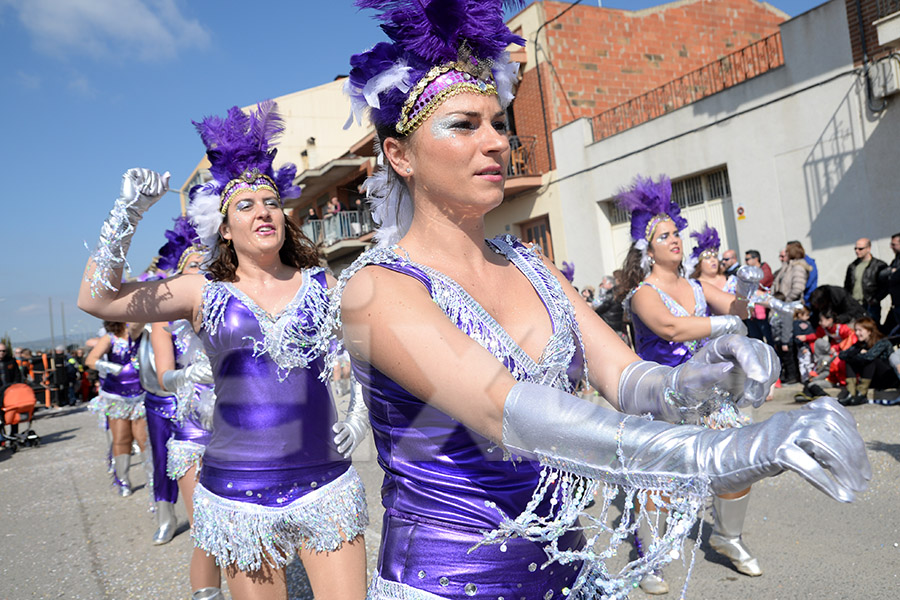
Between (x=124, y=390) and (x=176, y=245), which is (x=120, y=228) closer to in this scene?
(x=176, y=245)

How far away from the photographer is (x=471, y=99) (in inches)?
63.2

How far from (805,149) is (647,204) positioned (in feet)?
25.7

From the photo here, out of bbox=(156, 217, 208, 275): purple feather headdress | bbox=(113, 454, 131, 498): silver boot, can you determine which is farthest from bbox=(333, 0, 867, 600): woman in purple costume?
bbox=(113, 454, 131, 498): silver boot

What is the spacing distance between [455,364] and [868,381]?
24.7 ft

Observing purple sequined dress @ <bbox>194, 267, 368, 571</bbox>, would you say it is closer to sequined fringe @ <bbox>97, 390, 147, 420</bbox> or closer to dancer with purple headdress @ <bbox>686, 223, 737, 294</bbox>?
dancer with purple headdress @ <bbox>686, 223, 737, 294</bbox>

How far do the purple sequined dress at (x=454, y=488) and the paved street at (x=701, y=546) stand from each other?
1603mm

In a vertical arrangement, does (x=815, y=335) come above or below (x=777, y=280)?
below

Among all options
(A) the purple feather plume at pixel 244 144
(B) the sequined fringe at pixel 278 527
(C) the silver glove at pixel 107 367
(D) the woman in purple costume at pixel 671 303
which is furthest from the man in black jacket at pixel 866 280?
(C) the silver glove at pixel 107 367

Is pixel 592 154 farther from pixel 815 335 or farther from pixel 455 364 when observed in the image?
pixel 455 364

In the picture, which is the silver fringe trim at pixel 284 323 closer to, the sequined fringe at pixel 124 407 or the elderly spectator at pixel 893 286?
the sequined fringe at pixel 124 407

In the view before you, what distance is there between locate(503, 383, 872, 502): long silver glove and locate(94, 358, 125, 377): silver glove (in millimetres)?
6962

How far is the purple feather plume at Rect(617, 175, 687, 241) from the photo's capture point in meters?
4.59

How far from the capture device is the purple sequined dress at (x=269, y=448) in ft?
8.45

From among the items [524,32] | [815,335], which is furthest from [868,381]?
[524,32]
